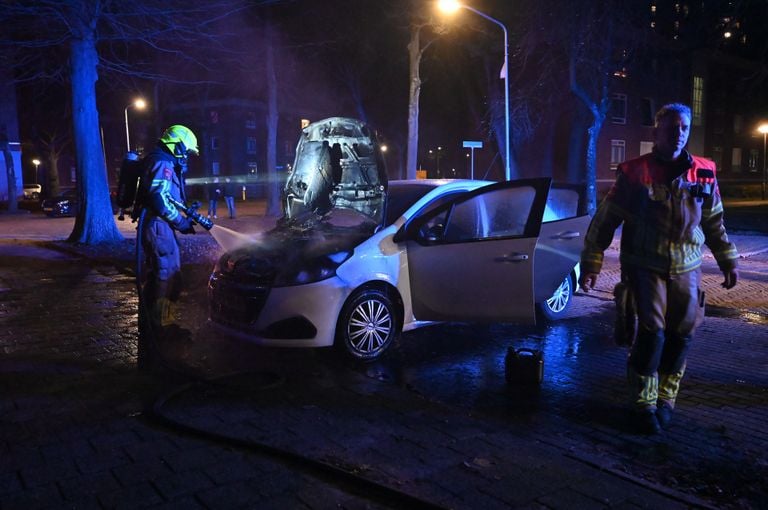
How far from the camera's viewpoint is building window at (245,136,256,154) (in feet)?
179

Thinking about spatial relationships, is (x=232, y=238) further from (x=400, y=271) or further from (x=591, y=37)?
(x=591, y=37)

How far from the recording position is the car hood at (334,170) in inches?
327

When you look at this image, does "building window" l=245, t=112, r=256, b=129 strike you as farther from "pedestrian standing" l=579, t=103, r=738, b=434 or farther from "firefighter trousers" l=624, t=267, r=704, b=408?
"firefighter trousers" l=624, t=267, r=704, b=408

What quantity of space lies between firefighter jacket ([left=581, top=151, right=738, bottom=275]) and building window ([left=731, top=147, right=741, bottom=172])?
53.7m

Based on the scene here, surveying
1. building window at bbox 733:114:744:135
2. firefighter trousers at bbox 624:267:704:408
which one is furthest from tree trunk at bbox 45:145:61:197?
building window at bbox 733:114:744:135

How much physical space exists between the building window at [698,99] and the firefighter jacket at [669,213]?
150 ft

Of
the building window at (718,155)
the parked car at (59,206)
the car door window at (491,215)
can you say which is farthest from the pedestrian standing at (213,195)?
the building window at (718,155)

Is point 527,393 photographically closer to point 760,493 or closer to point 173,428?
point 760,493

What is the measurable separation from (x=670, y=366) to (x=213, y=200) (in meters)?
21.6

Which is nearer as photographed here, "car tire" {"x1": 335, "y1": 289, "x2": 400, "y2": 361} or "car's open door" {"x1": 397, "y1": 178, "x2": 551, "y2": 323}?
"car tire" {"x1": 335, "y1": 289, "x2": 400, "y2": 361}

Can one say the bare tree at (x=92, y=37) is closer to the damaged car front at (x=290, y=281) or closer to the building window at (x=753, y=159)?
the damaged car front at (x=290, y=281)

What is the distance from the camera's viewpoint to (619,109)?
126 ft

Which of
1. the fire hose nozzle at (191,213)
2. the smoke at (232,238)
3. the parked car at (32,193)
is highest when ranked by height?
the parked car at (32,193)

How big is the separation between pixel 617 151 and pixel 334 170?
112ft
